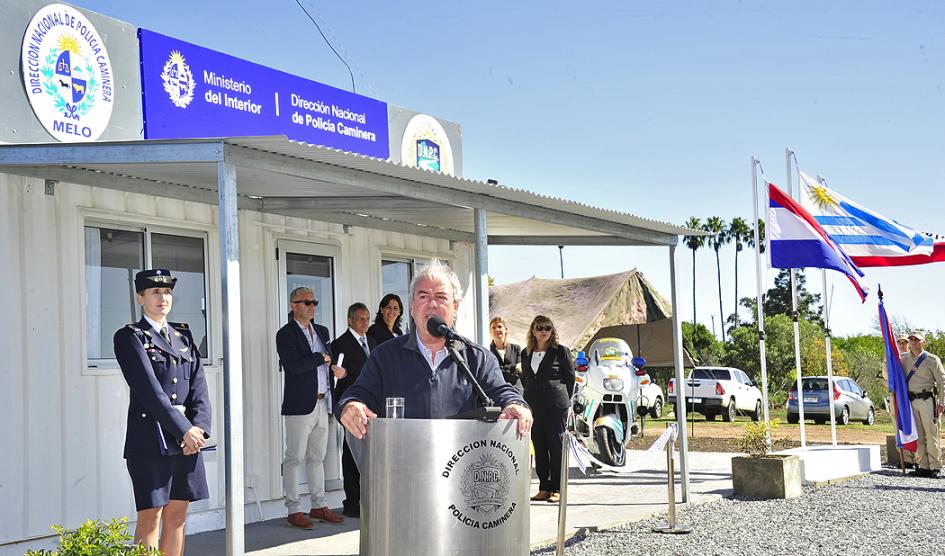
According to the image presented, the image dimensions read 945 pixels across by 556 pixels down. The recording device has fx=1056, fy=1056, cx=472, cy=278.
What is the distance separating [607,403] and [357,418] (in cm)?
778

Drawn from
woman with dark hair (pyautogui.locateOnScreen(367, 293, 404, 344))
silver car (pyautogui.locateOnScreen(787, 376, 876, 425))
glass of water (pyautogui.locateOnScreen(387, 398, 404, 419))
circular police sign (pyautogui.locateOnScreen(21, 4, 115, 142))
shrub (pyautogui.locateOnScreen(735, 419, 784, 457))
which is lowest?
silver car (pyautogui.locateOnScreen(787, 376, 876, 425))

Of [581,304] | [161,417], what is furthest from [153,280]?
[581,304]

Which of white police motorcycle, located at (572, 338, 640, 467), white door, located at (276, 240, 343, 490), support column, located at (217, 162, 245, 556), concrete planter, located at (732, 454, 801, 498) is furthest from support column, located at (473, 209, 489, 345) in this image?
concrete planter, located at (732, 454, 801, 498)

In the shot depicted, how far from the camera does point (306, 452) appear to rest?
27.7ft

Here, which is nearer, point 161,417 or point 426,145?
point 161,417

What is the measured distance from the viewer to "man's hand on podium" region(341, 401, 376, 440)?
3.65m

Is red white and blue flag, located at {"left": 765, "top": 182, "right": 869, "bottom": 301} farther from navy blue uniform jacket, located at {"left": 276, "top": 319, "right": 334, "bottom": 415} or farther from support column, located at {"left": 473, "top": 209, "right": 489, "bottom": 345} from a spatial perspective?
navy blue uniform jacket, located at {"left": 276, "top": 319, "right": 334, "bottom": 415}

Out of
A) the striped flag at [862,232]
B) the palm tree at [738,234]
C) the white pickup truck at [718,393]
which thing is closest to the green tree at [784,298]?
the palm tree at [738,234]

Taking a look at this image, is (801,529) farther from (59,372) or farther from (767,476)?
(59,372)

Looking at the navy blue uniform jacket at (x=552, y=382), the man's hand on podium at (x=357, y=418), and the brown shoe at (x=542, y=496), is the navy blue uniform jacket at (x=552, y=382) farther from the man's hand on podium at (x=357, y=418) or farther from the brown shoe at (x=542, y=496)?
the man's hand on podium at (x=357, y=418)

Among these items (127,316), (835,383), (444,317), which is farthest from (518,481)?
(835,383)

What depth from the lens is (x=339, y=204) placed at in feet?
26.9

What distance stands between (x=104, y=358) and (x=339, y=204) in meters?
2.08

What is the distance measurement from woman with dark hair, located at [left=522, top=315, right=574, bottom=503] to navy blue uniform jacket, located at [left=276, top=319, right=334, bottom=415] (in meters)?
2.23
